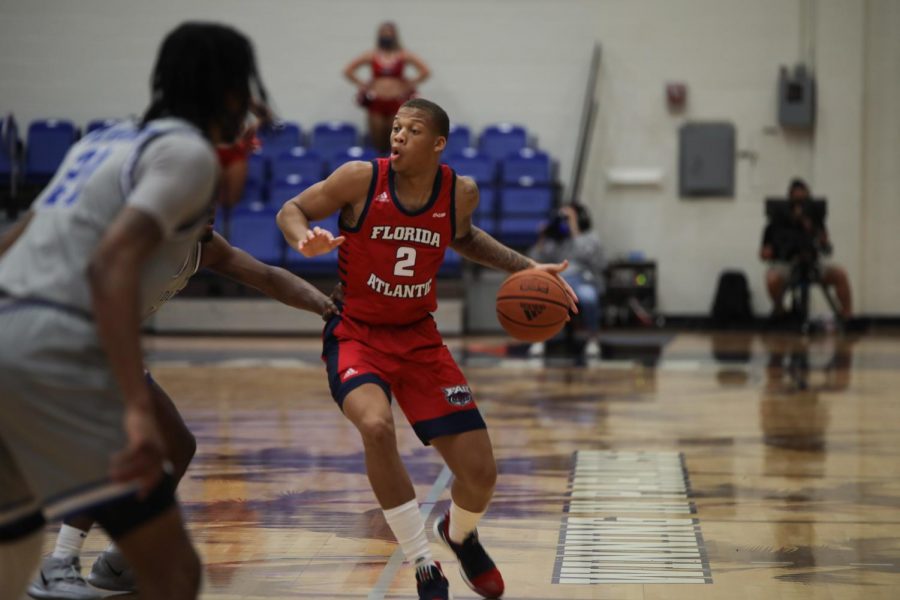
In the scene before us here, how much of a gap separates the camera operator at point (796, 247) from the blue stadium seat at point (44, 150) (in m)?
8.34

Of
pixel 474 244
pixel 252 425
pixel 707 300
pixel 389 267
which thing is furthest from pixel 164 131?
pixel 707 300

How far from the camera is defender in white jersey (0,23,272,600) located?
2.34 m

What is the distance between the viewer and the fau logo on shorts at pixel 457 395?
3996 millimetres

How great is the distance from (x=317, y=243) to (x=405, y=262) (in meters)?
0.56

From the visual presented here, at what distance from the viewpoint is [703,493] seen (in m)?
5.51

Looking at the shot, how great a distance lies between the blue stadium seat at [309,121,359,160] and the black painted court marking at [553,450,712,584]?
→ 9.10 metres

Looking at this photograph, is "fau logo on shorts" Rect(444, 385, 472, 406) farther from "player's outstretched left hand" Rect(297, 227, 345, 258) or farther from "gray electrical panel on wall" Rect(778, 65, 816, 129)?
"gray electrical panel on wall" Rect(778, 65, 816, 129)

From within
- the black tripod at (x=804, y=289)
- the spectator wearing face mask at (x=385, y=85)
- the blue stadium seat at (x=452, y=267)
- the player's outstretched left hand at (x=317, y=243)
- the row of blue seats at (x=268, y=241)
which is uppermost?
the spectator wearing face mask at (x=385, y=85)

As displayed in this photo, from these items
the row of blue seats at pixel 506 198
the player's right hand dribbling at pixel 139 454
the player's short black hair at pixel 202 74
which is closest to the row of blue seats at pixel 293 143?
the row of blue seats at pixel 506 198

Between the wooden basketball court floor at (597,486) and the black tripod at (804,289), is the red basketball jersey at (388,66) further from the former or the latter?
the wooden basketball court floor at (597,486)

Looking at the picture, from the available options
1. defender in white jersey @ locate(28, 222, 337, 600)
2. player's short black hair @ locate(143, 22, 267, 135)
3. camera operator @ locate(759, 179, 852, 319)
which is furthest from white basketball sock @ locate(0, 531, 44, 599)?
camera operator @ locate(759, 179, 852, 319)

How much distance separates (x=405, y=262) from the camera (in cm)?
409

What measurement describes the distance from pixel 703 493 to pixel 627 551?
1.17m

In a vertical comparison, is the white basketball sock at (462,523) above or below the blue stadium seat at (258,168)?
below
